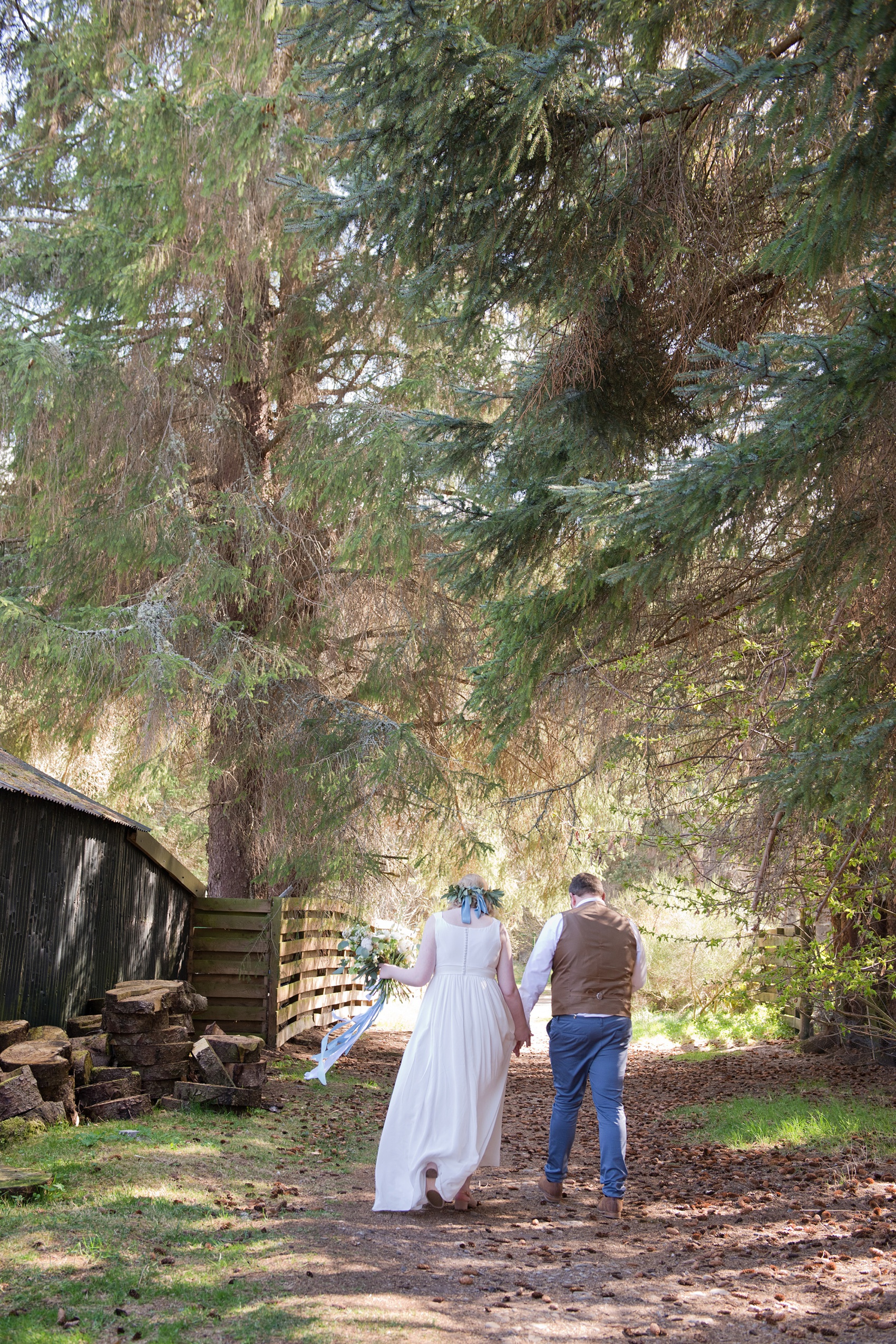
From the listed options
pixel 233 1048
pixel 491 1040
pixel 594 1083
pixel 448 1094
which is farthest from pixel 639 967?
pixel 233 1048

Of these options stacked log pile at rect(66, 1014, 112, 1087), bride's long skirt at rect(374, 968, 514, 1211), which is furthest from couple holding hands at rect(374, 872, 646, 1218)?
stacked log pile at rect(66, 1014, 112, 1087)

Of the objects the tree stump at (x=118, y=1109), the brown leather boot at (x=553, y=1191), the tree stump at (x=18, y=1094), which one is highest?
the tree stump at (x=18, y=1094)

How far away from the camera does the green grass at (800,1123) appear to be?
7258 millimetres

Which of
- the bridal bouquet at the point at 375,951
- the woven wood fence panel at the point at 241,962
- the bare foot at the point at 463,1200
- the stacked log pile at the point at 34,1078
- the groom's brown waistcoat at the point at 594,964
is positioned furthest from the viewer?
the woven wood fence panel at the point at 241,962

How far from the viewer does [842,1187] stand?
19.8ft

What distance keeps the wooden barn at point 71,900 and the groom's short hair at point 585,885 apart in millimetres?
3526

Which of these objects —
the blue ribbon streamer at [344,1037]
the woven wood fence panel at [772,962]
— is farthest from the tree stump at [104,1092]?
the woven wood fence panel at [772,962]

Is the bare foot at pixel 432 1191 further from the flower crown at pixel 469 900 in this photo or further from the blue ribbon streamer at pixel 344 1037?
the flower crown at pixel 469 900

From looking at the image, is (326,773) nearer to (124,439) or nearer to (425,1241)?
(124,439)

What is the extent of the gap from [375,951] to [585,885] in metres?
1.41

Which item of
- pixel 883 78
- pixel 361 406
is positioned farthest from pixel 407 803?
pixel 883 78

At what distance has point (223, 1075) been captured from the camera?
25.7ft

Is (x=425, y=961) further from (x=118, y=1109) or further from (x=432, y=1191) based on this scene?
(x=118, y=1109)

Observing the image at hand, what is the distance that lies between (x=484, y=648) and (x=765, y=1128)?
13.4 feet
